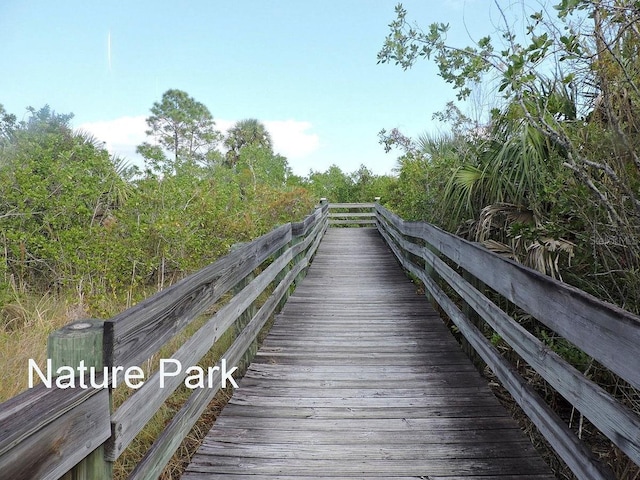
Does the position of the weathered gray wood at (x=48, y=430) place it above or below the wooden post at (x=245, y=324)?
above

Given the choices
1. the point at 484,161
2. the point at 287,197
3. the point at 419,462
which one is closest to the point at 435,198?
the point at 484,161

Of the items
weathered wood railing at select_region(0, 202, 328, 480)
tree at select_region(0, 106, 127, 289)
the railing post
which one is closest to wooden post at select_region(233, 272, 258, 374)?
the railing post

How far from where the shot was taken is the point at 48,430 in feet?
3.94

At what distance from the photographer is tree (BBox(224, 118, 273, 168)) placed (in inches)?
1355

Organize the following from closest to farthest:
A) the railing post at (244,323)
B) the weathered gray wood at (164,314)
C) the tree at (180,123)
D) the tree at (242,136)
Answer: the weathered gray wood at (164,314) < the railing post at (244,323) < the tree at (242,136) < the tree at (180,123)

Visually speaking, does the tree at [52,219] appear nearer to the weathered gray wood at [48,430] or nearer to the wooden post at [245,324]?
the wooden post at [245,324]

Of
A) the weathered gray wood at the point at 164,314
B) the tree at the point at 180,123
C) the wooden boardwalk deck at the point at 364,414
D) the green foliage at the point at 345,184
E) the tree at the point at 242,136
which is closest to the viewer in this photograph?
the weathered gray wood at the point at 164,314

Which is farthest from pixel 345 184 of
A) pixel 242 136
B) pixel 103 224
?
pixel 103 224

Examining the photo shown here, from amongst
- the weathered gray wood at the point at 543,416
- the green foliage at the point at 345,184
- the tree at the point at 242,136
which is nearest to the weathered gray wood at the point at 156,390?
the weathered gray wood at the point at 543,416

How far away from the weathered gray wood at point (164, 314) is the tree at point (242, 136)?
106 feet

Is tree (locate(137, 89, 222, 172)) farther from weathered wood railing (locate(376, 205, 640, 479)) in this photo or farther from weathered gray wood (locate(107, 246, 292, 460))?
weathered wood railing (locate(376, 205, 640, 479))

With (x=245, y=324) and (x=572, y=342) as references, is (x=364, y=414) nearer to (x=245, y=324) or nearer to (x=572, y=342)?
(x=245, y=324)

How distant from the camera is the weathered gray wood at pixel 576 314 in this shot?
4.79ft

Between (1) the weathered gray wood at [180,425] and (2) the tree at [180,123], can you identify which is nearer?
(1) the weathered gray wood at [180,425]
